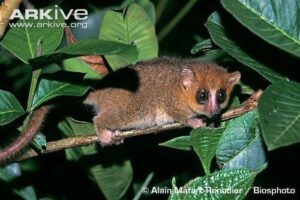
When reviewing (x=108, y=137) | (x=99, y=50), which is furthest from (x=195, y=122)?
(x=99, y=50)

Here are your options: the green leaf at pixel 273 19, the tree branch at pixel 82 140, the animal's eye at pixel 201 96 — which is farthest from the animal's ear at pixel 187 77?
the green leaf at pixel 273 19

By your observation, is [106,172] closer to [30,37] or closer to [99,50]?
[30,37]

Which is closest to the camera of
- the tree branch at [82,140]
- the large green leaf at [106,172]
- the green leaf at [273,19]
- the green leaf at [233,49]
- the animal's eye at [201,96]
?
the green leaf at [273,19]

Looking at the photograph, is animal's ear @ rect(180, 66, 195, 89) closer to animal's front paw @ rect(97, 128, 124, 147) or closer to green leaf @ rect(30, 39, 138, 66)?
animal's front paw @ rect(97, 128, 124, 147)

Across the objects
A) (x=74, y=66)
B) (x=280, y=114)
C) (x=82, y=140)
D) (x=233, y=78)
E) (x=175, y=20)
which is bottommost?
(x=82, y=140)

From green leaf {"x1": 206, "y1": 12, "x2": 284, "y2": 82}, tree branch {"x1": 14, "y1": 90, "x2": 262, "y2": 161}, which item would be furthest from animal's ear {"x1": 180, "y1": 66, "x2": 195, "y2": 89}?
green leaf {"x1": 206, "y1": 12, "x2": 284, "y2": 82}

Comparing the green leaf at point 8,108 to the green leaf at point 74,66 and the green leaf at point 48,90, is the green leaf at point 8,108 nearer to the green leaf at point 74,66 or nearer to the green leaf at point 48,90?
the green leaf at point 48,90
